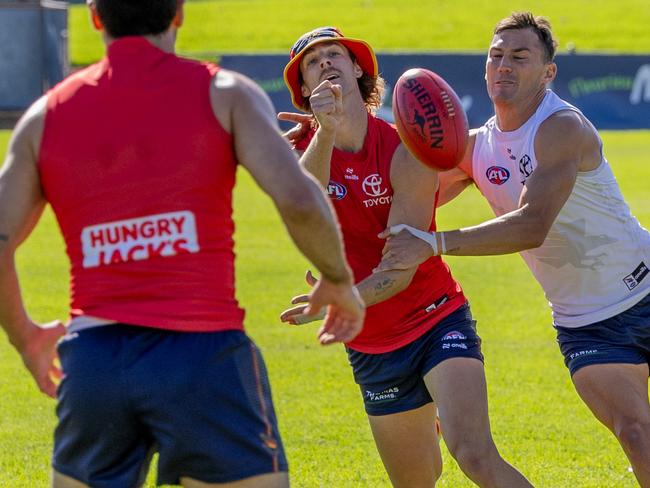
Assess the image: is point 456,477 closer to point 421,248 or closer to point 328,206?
point 421,248

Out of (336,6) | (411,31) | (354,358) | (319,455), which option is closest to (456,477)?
(319,455)

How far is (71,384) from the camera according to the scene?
3719mm

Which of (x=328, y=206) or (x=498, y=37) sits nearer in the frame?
(x=328, y=206)

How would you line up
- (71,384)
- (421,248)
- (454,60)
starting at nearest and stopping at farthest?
(71,384) → (421,248) → (454,60)

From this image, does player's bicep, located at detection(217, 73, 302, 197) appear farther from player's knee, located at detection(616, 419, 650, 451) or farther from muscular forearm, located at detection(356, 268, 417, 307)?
player's knee, located at detection(616, 419, 650, 451)

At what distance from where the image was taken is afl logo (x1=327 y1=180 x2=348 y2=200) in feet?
18.4

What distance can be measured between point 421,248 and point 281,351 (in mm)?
4902

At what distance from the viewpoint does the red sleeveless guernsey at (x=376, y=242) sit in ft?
18.3

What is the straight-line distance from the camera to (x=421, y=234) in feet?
17.4

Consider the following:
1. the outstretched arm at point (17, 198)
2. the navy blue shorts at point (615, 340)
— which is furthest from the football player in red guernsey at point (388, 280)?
the outstretched arm at point (17, 198)

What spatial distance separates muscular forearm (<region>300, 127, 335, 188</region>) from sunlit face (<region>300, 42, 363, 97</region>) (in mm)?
362

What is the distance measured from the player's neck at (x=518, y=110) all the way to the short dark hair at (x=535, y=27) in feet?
0.71

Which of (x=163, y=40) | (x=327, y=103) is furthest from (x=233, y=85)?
(x=327, y=103)

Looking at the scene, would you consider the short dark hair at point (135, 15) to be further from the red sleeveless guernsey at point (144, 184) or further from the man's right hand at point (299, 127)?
the man's right hand at point (299, 127)
